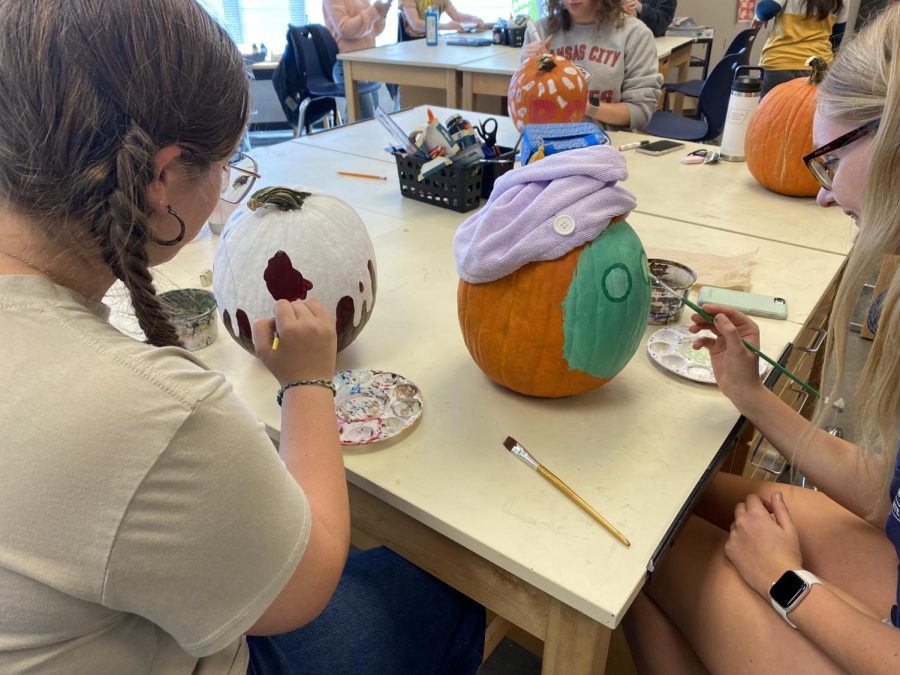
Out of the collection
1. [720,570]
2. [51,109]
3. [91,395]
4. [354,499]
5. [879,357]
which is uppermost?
[51,109]

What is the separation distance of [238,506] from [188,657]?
0.63 feet

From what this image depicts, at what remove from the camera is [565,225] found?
2.44 feet

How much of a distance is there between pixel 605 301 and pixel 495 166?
811 mm

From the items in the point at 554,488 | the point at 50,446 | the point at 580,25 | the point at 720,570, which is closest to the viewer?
the point at 50,446

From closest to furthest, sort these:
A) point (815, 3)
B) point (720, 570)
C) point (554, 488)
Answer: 1. point (554, 488)
2. point (720, 570)
3. point (815, 3)

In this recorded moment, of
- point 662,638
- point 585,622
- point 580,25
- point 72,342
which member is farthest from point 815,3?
point 72,342

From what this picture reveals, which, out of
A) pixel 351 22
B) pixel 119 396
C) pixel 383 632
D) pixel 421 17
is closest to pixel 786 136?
pixel 383 632

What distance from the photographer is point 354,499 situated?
31.2 inches

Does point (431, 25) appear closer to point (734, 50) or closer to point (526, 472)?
point (734, 50)

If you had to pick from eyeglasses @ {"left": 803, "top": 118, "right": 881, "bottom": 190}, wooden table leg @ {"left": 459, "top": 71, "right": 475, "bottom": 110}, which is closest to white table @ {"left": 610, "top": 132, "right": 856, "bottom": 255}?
eyeglasses @ {"left": 803, "top": 118, "right": 881, "bottom": 190}

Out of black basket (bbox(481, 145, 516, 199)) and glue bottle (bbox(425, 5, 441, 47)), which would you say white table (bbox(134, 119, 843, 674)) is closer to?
black basket (bbox(481, 145, 516, 199))

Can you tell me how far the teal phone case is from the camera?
1.05 m

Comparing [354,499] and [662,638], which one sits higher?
[354,499]

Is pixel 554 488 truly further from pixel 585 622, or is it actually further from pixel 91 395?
pixel 91 395
